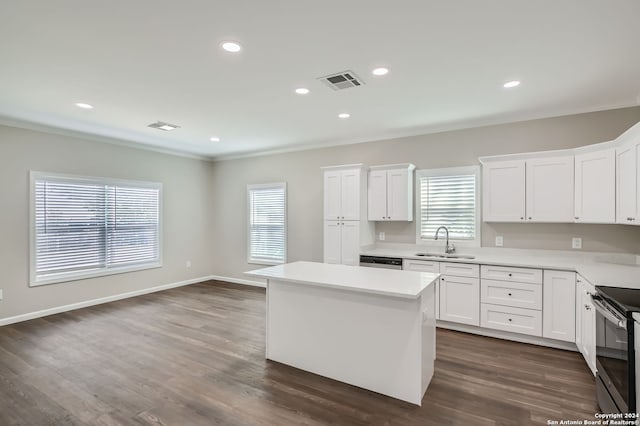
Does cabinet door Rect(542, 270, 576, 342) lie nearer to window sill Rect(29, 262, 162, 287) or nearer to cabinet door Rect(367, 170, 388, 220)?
cabinet door Rect(367, 170, 388, 220)

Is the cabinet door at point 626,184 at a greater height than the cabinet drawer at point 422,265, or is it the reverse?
the cabinet door at point 626,184

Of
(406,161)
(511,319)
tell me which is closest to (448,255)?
(511,319)

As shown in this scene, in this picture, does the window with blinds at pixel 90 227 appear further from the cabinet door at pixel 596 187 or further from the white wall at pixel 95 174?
the cabinet door at pixel 596 187

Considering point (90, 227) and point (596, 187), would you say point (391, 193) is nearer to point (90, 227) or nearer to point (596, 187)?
point (596, 187)

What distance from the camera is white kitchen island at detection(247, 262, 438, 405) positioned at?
2.49 m

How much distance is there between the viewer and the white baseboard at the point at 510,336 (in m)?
3.49

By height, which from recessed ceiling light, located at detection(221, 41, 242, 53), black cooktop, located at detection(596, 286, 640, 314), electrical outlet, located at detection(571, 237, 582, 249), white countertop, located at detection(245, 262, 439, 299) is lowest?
white countertop, located at detection(245, 262, 439, 299)

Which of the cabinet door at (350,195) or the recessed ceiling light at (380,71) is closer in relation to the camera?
the recessed ceiling light at (380,71)

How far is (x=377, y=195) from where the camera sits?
489 cm

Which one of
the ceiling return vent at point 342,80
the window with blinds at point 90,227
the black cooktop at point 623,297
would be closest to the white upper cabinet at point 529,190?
the black cooktop at point 623,297

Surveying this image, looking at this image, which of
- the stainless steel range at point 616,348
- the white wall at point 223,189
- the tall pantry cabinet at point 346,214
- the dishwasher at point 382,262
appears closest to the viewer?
the stainless steel range at point 616,348

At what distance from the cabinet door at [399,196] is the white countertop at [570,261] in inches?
22.5

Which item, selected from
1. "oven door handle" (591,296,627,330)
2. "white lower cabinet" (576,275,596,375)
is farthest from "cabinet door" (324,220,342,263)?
"oven door handle" (591,296,627,330)

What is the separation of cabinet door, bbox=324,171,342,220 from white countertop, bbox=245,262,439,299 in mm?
1696
